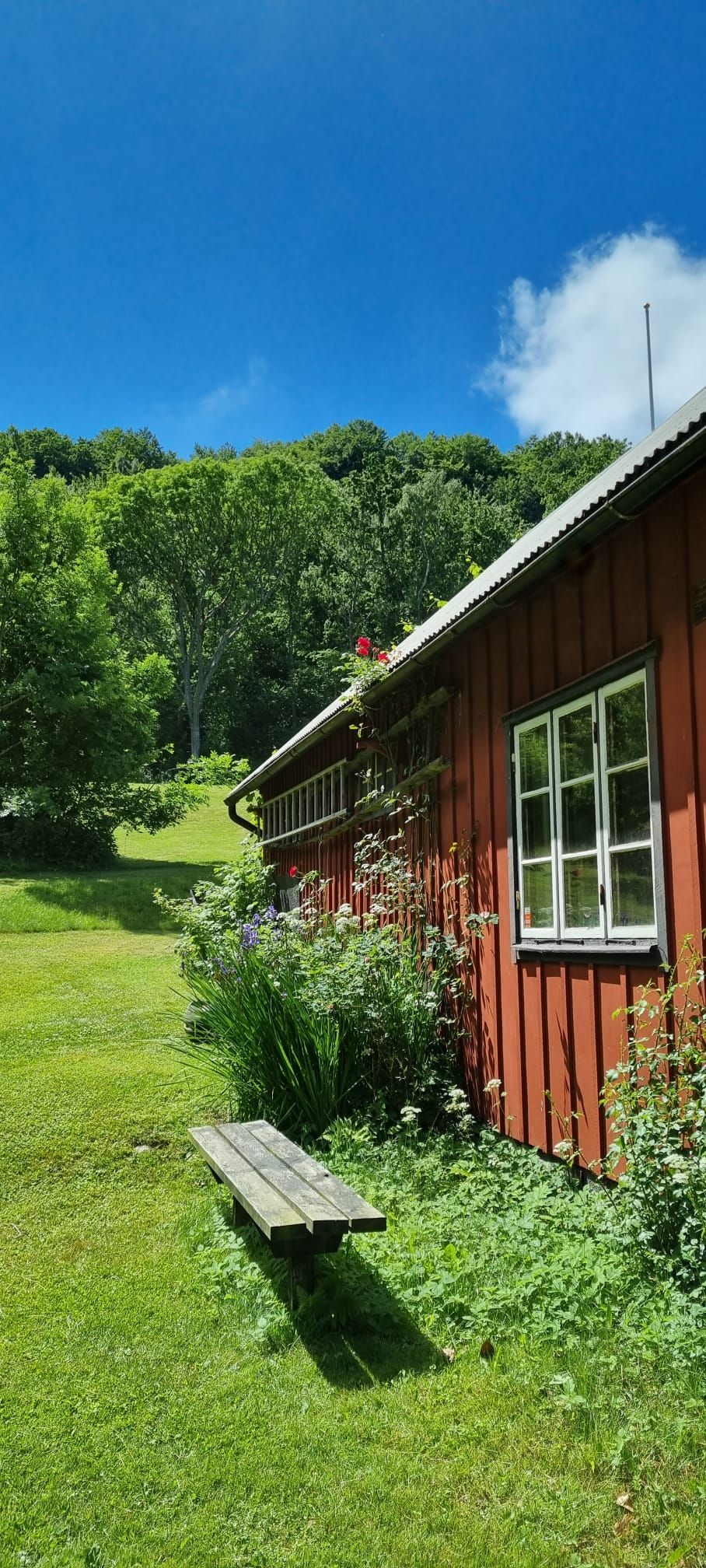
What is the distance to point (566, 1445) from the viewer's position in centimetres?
253

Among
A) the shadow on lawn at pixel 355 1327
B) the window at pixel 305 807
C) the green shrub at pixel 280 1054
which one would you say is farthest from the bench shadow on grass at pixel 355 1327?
the window at pixel 305 807

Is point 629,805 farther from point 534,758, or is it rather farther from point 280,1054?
→ point 280,1054

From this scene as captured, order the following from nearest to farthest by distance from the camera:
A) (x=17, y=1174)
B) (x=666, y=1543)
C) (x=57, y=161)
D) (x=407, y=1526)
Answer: (x=666, y=1543)
(x=407, y=1526)
(x=17, y=1174)
(x=57, y=161)

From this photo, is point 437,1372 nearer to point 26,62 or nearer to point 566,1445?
point 566,1445

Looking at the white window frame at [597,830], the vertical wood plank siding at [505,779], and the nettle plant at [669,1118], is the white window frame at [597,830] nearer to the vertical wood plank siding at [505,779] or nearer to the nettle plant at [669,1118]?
the vertical wood plank siding at [505,779]

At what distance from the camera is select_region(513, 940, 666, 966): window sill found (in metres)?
3.74

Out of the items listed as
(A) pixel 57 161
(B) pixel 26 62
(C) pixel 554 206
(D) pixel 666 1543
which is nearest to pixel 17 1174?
(D) pixel 666 1543

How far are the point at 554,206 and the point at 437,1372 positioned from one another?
1426 centimetres

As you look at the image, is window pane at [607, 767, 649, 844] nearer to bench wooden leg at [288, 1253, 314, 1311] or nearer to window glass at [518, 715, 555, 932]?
window glass at [518, 715, 555, 932]

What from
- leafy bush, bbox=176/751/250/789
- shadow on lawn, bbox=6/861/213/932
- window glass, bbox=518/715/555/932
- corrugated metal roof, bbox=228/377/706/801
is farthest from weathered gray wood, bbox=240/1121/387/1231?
shadow on lawn, bbox=6/861/213/932

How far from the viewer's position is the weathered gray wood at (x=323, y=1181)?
10.4ft

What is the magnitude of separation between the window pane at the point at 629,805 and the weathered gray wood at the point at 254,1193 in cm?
203

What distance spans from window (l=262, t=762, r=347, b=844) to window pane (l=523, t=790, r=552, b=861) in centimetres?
367

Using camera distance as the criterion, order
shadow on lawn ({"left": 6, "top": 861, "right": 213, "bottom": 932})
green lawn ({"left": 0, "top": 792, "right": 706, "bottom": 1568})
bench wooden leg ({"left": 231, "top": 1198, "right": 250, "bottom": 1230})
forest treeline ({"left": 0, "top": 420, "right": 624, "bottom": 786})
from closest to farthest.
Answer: green lawn ({"left": 0, "top": 792, "right": 706, "bottom": 1568}) → bench wooden leg ({"left": 231, "top": 1198, "right": 250, "bottom": 1230}) → shadow on lawn ({"left": 6, "top": 861, "right": 213, "bottom": 932}) → forest treeline ({"left": 0, "top": 420, "right": 624, "bottom": 786})
